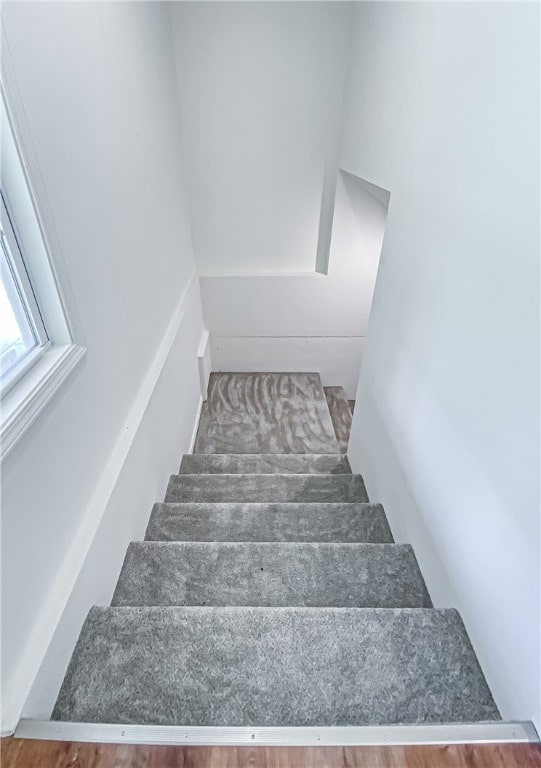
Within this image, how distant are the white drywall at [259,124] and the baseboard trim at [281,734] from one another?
10.8 feet

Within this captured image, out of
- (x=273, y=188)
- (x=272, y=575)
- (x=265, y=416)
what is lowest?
(x=265, y=416)

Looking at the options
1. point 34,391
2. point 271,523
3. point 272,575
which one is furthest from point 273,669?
point 34,391

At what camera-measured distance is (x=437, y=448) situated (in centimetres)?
124

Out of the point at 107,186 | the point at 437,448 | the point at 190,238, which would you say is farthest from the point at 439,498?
the point at 190,238

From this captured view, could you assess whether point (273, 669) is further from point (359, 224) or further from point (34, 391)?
point (359, 224)

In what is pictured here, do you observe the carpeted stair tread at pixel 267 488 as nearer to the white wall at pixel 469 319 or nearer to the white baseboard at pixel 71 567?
the white wall at pixel 469 319

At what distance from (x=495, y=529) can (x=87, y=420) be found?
1201mm

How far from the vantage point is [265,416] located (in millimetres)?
3594

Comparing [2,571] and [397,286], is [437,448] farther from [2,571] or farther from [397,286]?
[2,571]

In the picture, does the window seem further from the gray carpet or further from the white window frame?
the gray carpet

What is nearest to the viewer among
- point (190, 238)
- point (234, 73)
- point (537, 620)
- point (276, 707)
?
point (537, 620)

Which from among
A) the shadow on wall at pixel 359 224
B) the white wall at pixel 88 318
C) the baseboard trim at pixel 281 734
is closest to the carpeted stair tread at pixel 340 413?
the shadow on wall at pixel 359 224

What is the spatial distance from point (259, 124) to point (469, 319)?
2.65 metres

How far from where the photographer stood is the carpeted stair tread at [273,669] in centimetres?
91
